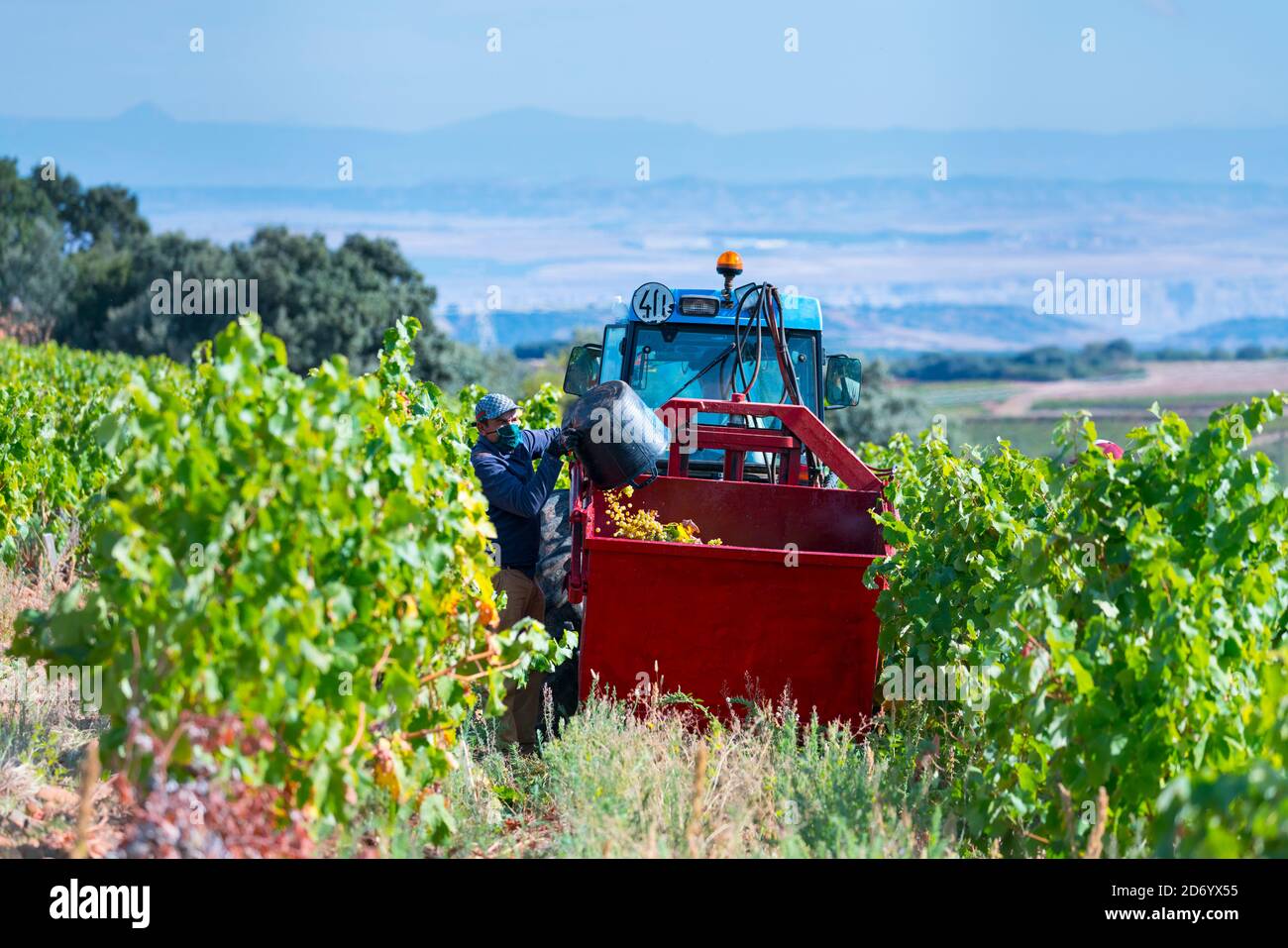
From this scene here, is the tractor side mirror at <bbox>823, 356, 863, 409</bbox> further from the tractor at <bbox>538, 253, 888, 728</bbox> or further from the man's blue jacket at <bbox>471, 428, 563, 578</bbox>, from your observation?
the man's blue jacket at <bbox>471, 428, 563, 578</bbox>

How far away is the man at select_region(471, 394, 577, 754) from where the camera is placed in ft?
22.6

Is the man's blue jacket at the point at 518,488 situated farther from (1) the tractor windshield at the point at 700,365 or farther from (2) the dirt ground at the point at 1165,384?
(2) the dirt ground at the point at 1165,384

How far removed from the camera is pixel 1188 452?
489cm

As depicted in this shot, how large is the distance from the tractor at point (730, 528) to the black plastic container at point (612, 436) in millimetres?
76

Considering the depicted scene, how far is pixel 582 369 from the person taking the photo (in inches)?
351

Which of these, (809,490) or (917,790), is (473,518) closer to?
(917,790)

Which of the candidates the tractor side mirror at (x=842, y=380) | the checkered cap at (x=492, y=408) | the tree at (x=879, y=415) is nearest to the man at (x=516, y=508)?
the checkered cap at (x=492, y=408)

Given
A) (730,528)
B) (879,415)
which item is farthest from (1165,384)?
(730,528)

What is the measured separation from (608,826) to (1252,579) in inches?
88.5

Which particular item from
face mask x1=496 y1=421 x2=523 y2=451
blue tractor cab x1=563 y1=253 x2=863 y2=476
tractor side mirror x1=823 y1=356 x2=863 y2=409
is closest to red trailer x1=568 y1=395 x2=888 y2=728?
face mask x1=496 y1=421 x2=523 y2=451

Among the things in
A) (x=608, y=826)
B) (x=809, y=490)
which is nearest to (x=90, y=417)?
(x=809, y=490)

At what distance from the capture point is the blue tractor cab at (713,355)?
8.66 meters

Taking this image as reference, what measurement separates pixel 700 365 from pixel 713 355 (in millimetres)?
102

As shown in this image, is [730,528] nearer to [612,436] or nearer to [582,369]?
[612,436]
